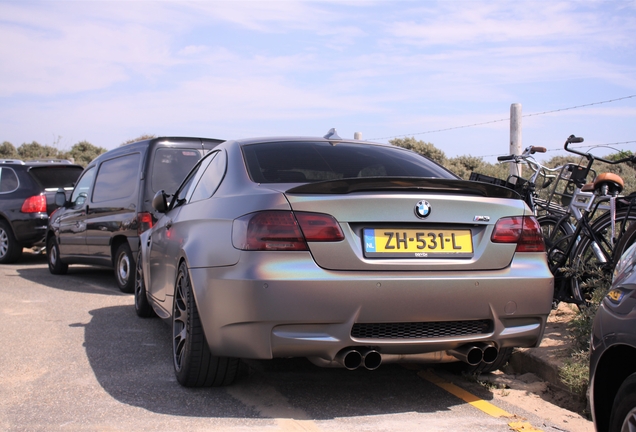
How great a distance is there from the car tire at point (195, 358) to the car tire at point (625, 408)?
2393 millimetres

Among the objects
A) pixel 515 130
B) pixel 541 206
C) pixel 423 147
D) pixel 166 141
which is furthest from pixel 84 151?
pixel 541 206

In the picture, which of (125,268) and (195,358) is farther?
(125,268)

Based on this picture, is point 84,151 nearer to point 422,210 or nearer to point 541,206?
point 541,206

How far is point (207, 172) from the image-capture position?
536cm

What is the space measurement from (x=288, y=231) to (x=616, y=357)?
1.72 meters

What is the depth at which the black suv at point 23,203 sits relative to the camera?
1290cm

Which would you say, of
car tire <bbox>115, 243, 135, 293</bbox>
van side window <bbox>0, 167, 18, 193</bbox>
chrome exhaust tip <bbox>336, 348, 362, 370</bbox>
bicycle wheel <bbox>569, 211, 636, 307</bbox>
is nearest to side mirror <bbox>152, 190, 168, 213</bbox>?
chrome exhaust tip <bbox>336, 348, 362, 370</bbox>

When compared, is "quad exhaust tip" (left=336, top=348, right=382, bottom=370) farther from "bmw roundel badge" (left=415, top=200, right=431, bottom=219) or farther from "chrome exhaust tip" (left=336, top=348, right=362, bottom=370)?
"bmw roundel badge" (left=415, top=200, right=431, bottom=219)

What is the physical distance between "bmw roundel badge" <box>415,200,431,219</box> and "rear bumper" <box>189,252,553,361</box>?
1.03 ft

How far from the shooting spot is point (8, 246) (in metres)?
13.0

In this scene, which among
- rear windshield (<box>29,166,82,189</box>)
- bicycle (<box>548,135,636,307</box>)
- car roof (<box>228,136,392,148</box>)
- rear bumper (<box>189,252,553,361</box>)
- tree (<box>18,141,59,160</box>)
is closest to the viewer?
rear bumper (<box>189,252,553,361</box>)

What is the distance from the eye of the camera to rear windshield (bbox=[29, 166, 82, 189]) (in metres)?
13.2

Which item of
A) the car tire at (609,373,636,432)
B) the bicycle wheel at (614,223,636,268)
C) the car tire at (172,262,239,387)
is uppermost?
the bicycle wheel at (614,223,636,268)

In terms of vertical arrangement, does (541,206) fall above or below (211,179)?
below
